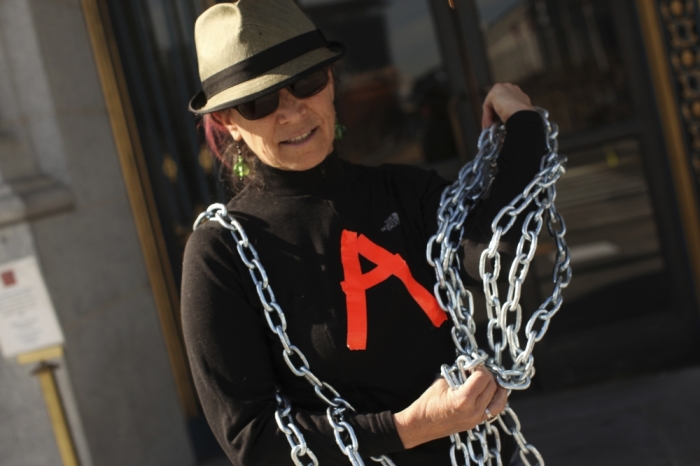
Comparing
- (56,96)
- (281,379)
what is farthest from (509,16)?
(281,379)

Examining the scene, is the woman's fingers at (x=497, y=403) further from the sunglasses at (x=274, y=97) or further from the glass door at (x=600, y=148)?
the glass door at (x=600, y=148)

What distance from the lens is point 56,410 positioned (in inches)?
116

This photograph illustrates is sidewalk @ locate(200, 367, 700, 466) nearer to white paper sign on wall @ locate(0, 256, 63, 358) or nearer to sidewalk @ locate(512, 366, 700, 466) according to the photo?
sidewalk @ locate(512, 366, 700, 466)

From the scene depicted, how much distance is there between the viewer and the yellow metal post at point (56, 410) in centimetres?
291

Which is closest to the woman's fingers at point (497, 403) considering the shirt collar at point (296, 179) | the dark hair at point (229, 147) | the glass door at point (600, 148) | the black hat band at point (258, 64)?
the shirt collar at point (296, 179)

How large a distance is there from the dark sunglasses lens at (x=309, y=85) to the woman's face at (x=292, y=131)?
0.01 meters

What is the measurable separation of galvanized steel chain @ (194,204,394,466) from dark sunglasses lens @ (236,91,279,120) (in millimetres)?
222

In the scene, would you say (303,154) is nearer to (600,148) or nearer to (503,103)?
(503,103)

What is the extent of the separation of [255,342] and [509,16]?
2.92 m

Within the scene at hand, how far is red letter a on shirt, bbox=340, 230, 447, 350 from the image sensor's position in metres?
1.46

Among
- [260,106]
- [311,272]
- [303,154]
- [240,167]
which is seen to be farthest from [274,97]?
[311,272]

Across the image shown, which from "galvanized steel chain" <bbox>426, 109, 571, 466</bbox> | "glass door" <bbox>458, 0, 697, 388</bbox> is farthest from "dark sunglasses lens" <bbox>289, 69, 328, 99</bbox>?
"glass door" <bbox>458, 0, 697, 388</bbox>

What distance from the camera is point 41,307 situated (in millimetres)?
3059

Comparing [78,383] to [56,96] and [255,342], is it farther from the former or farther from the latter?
[255,342]
